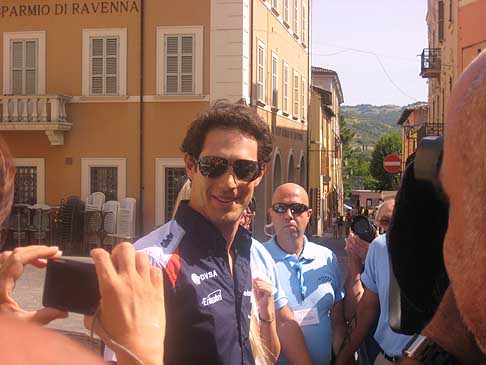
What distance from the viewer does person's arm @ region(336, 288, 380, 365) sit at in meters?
3.95

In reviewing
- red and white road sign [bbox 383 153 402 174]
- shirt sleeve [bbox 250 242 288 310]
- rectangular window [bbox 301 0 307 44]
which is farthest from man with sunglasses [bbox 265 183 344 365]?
rectangular window [bbox 301 0 307 44]

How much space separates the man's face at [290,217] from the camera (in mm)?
4082

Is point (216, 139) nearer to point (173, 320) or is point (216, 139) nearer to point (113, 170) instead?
point (173, 320)

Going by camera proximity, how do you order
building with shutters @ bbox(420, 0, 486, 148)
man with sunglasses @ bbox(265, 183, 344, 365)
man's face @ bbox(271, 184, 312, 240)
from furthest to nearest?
building with shutters @ bbox(420, 0, 486, 148), man's face @ bbox(271, 184, 312, 240), man with sunglasses @ bbox(265, 183, 344, 365)

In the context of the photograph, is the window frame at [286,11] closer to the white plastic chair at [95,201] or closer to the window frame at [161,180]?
the window frame at [161,180]

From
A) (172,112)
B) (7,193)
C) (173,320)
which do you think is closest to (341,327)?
(173,320)

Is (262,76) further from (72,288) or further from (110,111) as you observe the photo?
(72,288)

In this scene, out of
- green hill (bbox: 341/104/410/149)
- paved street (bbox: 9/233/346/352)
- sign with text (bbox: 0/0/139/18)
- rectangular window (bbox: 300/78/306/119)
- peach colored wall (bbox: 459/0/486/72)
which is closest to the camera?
paved street (bbox: 9/233/346/352)

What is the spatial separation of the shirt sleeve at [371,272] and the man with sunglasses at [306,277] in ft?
0.58

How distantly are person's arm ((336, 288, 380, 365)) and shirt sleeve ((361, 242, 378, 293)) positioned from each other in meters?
0.03

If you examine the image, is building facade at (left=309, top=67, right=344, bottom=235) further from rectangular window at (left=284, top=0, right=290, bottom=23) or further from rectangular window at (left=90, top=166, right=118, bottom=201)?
rectangular window at (left=90, top=166, right=118, bottom=201)

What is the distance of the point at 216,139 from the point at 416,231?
1.65 metres

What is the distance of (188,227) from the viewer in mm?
2463

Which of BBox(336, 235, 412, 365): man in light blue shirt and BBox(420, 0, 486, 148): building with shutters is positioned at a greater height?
BBox(420, 0, 486, 148): building with shutters
